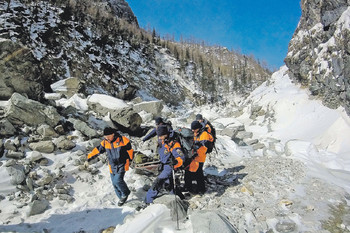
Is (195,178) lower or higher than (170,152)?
lower

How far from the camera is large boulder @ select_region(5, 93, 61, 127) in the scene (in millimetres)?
6246

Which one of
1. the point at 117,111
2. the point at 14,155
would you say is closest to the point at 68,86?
the point at 117,111

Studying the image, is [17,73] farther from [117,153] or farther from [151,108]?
[151,108]

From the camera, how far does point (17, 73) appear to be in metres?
7.44

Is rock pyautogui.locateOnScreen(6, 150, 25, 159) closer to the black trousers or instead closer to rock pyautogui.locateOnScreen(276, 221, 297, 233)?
the black trousers

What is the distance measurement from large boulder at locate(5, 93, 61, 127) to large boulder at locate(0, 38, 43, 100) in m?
1.12

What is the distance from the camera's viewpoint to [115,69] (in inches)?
A: 1195

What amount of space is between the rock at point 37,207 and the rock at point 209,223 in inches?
106

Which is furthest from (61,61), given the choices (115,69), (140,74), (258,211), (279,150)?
(258,211)

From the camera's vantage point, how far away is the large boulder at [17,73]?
23.8 ft

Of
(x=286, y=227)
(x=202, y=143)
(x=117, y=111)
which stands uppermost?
(x=117, y=111)

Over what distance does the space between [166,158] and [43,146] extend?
132 inches

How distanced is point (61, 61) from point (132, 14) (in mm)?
61994

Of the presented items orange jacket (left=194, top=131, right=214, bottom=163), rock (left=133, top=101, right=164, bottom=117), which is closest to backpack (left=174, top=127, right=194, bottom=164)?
orange jacket (left=194, top=131, right=214, bottom=163)
